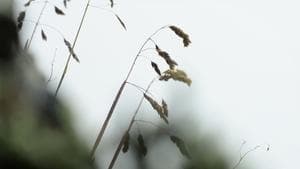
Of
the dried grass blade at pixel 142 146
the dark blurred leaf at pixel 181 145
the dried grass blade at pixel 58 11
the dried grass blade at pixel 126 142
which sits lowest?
the dried grass blade at pixel 126 142

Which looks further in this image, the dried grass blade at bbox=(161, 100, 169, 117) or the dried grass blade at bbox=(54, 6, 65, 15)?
the dried grass blade at bbox=(54, 6, 65, 15)

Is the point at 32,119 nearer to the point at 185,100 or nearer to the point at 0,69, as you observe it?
the point at 0,69

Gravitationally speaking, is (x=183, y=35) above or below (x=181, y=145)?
above

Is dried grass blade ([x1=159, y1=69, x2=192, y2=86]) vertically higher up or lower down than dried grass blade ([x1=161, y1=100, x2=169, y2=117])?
higher up

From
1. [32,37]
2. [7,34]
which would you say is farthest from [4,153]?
[32,37]

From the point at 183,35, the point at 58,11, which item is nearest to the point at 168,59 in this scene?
the point at 183,35

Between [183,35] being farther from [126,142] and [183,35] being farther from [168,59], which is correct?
[126,142]

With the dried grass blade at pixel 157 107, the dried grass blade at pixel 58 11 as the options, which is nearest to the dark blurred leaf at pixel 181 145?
the dried grass blade at pixel 157 107

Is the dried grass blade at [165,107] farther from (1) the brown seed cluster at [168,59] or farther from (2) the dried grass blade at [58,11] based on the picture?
(2) the dried grass blade at [58,11]

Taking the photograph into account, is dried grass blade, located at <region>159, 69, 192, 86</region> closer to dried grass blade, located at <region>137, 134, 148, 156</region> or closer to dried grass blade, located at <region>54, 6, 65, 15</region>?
dried grass blade, located at <region>137, 134, 148, 156</region>

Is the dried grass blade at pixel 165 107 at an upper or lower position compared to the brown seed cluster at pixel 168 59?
lower

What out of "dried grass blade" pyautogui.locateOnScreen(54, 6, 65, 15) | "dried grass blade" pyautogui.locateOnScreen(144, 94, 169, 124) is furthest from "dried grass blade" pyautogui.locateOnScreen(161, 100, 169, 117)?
"dried grass blade" pyautogui.locateOnScreen(54, 6, 65, 15)
